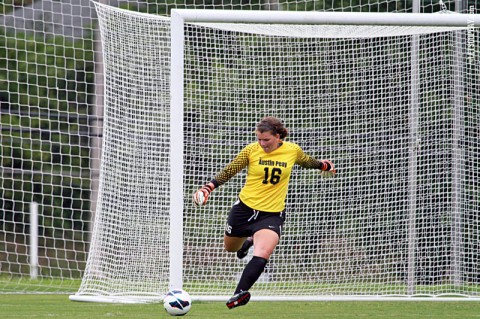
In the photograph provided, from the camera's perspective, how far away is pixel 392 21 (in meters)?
10.2

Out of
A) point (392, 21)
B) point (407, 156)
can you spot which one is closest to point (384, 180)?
point (407, 156)

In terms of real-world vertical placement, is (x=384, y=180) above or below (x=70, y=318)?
above

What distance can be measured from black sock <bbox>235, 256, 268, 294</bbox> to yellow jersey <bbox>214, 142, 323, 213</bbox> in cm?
58

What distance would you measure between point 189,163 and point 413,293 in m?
3.07

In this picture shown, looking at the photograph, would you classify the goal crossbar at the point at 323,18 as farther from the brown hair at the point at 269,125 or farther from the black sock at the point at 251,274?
the black sock at the point at 251,274

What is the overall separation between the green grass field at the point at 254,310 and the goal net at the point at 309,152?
170 millimetres

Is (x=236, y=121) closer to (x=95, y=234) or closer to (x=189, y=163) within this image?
(x=189, y=163)

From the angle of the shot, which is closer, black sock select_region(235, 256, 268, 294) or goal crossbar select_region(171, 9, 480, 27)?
black sock select_region(235, 256, 268, 294)

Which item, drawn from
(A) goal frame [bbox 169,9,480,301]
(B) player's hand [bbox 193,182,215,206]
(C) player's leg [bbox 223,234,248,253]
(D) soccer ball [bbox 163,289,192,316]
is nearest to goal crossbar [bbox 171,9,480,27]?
(A) goal frame [bbox 169,9,480,301]

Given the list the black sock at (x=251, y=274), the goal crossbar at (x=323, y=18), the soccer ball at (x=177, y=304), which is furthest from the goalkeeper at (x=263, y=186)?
the goal crossbar at (x=323, y=18)

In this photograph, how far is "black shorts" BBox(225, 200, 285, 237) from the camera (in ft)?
29.5

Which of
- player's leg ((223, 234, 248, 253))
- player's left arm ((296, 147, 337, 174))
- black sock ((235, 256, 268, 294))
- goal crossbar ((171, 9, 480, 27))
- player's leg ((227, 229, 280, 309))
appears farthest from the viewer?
goal crossbar ((171, 9, 480, 27))

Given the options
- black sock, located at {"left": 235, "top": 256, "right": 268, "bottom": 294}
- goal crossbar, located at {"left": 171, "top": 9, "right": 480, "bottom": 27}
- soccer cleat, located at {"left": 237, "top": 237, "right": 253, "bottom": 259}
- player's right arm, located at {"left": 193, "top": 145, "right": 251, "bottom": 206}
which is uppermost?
goal crossbar, located at {"left": 171, "top": 9, "right": 480, "bottom": 27}

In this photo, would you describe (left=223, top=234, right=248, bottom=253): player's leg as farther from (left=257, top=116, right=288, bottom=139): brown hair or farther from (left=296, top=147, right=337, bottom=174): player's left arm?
(left=257, top=116, right=288, bottom=139): brown hair
